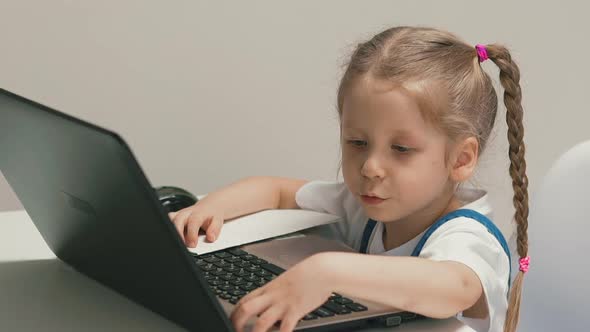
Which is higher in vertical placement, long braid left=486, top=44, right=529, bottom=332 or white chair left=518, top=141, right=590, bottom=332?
long braid left=486, top=44, right=529, bottom=332

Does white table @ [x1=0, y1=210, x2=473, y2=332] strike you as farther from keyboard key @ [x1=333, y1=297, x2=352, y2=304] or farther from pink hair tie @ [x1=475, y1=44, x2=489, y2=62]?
pink hair tie @ [x1=475, y1=44, x2=489, y2=62]

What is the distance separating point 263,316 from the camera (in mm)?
836

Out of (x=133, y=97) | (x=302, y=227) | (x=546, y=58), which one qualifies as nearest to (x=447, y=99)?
(x=302, y=227)

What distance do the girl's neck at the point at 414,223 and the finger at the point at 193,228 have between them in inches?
10.2

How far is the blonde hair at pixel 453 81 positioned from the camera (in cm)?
115

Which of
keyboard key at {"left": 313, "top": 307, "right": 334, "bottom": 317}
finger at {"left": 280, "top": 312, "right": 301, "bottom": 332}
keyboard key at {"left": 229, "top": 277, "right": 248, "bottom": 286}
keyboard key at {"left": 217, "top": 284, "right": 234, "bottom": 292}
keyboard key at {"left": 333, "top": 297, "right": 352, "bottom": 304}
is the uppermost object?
finger at {"left": 280, "top": 312, "right": 301, "bottom": 332}

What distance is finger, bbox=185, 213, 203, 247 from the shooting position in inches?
45.4

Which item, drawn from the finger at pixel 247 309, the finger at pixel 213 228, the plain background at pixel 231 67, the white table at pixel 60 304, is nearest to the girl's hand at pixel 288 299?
the finger at pixel 247 309

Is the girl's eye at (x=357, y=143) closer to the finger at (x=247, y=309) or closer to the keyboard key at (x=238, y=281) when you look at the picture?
the keyboard key at (x=238, y=281)

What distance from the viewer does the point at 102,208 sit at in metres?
0.87

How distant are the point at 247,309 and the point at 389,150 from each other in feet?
1.15

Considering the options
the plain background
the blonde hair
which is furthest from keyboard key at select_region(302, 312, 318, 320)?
the plain background

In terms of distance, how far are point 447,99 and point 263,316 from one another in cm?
44

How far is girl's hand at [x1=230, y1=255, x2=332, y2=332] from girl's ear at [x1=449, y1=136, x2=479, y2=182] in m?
0.36
